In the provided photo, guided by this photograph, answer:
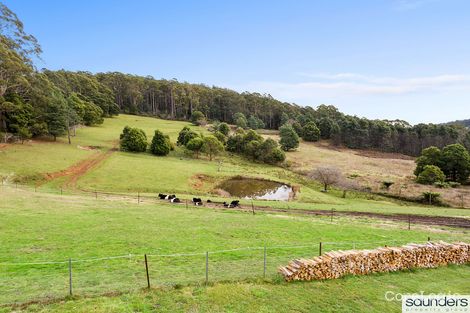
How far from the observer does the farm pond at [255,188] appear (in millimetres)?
53594

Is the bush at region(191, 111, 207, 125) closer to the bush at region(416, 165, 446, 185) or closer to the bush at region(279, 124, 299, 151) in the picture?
the bush at region(279, 124, 299, 151)

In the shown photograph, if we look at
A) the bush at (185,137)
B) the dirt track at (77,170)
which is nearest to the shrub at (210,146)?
the bush at (185,137)

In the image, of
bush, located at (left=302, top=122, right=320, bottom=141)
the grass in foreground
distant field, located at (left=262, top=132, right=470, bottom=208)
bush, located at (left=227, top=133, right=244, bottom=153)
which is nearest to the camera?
the grass in foreground

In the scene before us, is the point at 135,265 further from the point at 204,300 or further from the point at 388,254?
the point at 388,254

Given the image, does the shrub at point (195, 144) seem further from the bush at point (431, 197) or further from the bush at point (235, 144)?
the bush at point (431, 197)

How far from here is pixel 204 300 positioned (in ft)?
41.2

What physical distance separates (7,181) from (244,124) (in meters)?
85.5

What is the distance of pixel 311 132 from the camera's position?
121312mm

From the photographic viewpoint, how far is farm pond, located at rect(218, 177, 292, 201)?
176 ft

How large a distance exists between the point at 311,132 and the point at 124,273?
111511 millimetres

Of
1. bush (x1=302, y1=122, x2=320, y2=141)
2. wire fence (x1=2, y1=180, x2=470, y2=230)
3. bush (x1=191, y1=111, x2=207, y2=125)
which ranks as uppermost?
bush (x1=191, y1=111, x2=207, y2=125)

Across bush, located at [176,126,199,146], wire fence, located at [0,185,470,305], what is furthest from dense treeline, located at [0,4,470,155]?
wire fence, located at [0,185,470,305]

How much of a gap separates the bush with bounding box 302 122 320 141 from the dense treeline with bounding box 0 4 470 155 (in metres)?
0.37

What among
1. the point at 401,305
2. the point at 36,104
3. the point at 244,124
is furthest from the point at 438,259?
the point at 244,124
